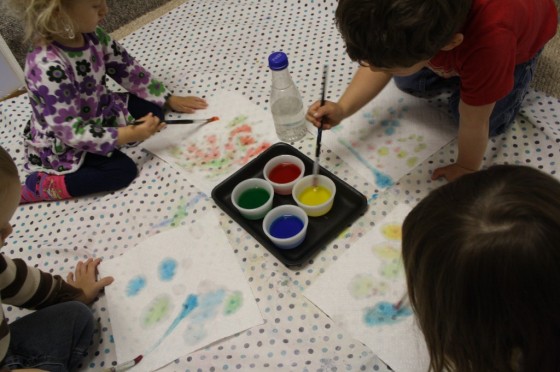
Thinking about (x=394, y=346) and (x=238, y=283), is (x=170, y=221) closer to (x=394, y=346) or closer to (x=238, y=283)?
(x=238, y=283)

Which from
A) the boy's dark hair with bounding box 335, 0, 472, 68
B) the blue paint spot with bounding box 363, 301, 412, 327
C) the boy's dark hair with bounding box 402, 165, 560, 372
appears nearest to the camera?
the boy's dark hair with bounding box 402, 165, 560, 372

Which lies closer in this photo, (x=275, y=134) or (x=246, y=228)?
(x=246, y=228)

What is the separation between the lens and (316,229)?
90 centimetres

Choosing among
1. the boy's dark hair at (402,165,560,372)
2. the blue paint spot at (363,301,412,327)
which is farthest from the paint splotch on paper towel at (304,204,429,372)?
the boy's dark hair at (402,165,560,372)

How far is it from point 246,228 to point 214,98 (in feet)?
1.42

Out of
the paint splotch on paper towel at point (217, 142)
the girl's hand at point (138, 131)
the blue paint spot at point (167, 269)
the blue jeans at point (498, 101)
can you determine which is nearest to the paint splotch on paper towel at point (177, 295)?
the blue paint spot at point (167, 269)

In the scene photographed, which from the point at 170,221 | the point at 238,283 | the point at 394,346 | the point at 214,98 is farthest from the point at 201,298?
the point at 214,98

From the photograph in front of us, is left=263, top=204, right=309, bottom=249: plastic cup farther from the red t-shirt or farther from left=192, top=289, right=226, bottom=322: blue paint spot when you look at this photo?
the red t-shirt

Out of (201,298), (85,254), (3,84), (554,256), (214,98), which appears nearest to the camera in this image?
(554,256)

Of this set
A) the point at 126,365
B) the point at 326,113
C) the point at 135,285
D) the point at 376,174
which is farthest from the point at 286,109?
the point at 126,365

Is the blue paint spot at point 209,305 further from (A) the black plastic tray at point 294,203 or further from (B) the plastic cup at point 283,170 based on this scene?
(B) the plastic cup at point 283,170

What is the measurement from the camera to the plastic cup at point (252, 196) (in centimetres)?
91

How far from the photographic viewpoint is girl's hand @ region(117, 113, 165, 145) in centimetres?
103

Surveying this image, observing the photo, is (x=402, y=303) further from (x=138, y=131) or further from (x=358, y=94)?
(x=138, y=131)
